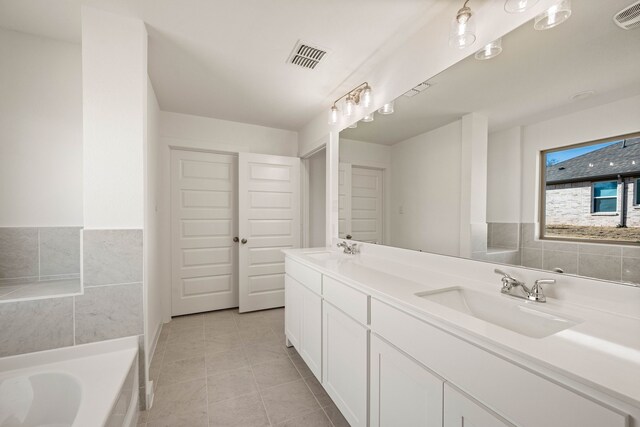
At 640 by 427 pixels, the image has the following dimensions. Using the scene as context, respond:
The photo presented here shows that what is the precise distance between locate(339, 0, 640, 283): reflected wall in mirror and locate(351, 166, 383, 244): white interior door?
19cm

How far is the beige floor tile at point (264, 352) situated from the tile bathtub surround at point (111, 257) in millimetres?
1162

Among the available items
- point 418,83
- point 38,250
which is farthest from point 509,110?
point 38,250

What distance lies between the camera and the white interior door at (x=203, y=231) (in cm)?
305

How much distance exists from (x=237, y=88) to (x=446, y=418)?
2734 mm

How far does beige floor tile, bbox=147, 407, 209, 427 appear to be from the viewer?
1.51m

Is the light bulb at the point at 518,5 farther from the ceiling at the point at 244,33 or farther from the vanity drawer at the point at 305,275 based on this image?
the vanity drawer at the point at 305,275

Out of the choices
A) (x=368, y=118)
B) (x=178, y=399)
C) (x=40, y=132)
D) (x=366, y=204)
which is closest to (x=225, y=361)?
(x=178, y=399)

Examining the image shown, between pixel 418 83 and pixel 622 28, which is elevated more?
pixel 418 83

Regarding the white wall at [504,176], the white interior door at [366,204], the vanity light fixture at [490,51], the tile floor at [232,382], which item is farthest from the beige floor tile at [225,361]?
the vanity light fixture at [490,51]

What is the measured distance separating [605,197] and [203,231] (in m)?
3.40

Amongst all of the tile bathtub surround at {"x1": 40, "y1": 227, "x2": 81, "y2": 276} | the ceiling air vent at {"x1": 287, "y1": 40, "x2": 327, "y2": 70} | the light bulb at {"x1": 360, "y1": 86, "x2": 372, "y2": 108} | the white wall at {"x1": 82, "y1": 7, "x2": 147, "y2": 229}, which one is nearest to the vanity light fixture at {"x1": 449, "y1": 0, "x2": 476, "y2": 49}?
the light bulb at {"x1": 360, "y1": 86, "x2": 372, "y2": 108}

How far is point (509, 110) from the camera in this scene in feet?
3.98

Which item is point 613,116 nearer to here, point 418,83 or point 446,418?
point 418,83

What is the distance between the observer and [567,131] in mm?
1045
